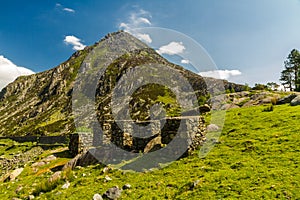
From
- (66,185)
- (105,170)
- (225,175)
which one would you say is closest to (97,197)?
(66,185)

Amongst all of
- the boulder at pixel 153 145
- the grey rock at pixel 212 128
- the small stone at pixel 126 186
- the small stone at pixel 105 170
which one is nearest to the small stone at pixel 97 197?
the small stone at pixel 126 186

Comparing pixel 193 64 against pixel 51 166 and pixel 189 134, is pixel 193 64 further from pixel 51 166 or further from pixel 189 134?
pixel 51 166

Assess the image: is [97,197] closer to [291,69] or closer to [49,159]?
[49,159]

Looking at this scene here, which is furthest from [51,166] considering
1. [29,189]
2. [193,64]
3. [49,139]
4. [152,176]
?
[49,139]

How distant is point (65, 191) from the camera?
1245cm

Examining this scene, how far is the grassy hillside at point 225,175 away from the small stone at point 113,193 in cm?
31

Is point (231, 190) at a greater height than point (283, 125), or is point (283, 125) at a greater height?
point (283, 125)

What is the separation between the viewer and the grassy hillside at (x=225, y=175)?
29.9ft

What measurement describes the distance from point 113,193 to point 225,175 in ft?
16.2

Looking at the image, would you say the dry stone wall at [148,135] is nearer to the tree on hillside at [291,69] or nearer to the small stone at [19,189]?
the small stone at [19,189]

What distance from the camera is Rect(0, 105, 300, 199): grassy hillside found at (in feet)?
29.9

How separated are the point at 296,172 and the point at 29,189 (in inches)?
567

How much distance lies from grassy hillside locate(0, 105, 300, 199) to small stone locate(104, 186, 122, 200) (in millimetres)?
308

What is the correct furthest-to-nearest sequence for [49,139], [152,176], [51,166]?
[49,139]
[51,166]
[152,176]
